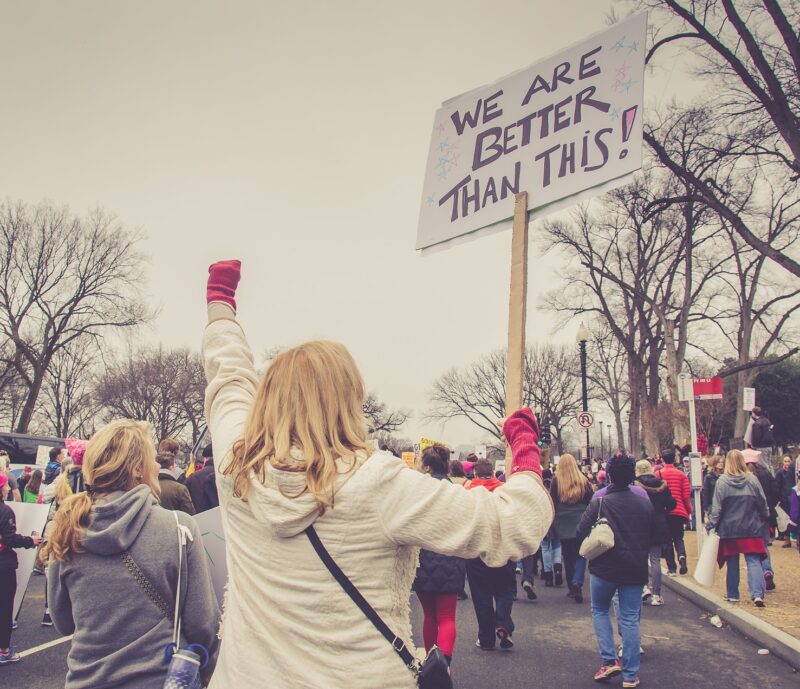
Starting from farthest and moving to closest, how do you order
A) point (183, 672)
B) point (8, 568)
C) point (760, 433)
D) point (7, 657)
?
point (760, 433), point (7, 657), point (8, 568), point (183, 672)

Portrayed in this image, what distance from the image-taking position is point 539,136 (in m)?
3.08

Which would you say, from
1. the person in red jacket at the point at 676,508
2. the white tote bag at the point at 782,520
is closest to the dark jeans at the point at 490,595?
the person in red jacket at the point at 676,508

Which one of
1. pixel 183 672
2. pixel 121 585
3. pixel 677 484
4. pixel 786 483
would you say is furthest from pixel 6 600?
pixel 786 483

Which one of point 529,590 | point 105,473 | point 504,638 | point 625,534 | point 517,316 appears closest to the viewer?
point 517,316

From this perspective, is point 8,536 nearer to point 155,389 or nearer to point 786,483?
point 786,483

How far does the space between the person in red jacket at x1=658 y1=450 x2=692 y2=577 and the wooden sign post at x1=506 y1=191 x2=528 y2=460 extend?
8255 millimetres

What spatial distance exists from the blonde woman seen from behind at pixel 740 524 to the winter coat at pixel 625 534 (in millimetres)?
2789

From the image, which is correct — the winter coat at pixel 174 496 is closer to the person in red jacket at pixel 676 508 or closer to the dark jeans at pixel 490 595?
the dark jeans at pixel 490 595

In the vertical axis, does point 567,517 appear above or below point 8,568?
above

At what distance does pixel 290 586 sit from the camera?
1.65 metres

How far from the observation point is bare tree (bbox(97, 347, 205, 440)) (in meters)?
44.8

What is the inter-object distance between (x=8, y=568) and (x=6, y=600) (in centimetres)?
30

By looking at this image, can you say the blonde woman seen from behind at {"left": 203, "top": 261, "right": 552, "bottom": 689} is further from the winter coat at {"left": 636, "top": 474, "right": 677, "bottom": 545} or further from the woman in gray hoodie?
the winter coat at {"left": 636, "top": 474, "right": 677, "bottom": 545}

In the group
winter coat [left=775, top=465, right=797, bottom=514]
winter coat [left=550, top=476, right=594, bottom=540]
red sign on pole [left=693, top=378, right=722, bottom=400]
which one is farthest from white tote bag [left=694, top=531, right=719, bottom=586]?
winter coat [left=775, top=465, right=797, bottom=514]
